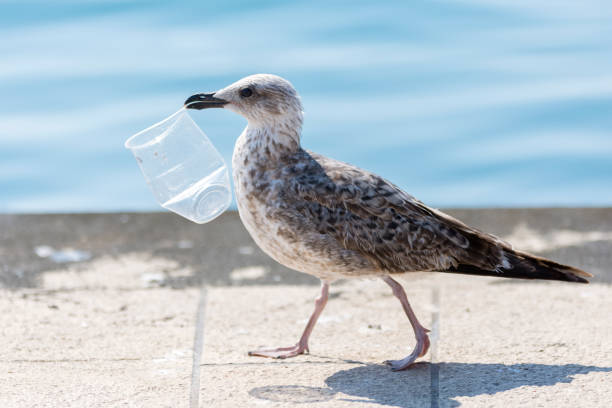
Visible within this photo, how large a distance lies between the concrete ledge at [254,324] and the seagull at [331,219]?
27 cm

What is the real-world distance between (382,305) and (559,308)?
3.72ft

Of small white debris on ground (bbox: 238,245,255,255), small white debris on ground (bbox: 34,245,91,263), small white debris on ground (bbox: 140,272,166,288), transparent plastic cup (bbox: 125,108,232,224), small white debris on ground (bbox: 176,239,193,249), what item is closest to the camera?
transparent plastic cup (bbox: 125,108,232,224)

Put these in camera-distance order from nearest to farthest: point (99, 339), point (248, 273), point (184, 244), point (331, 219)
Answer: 1. point (331, 219)
2. point (99, 339)
3. point (248, 273)
4. point (184, 244)

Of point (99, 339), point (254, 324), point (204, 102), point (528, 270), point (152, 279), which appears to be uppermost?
point (204, 102)

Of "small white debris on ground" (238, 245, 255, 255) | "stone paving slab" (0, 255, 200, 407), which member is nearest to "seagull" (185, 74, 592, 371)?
"stone paving slab" (0, 255, 200, 407)

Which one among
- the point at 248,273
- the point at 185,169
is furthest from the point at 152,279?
the point at 185,169

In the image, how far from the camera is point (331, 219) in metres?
4.69

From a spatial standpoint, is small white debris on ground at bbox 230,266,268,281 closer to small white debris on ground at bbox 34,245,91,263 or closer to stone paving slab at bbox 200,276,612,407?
stone paving slab at bbox 200,276,612,407

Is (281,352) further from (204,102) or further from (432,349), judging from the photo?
(204,102)

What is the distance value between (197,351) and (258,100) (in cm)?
146

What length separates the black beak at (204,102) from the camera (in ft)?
16.0

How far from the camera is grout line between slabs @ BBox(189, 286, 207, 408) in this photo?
4.38m

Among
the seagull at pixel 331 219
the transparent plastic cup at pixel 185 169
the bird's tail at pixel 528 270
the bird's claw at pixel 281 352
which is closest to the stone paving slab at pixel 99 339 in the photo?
the bird's claw at pixel 281 352

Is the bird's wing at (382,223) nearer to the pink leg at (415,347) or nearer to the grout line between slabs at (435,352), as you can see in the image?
the pink leg at (415,347)
